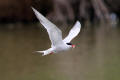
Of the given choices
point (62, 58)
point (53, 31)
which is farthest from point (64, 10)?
point (53, 31)

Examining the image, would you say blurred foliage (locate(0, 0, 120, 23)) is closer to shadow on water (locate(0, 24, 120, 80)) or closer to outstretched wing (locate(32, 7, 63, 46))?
shadow on water (locate(0, 24, 120, 80))

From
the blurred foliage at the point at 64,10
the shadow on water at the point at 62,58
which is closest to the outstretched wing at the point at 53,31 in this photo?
the shadow on water at the point at 62,58

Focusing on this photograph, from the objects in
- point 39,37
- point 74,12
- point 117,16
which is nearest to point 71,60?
point 39,37

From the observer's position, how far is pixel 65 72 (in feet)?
38.3

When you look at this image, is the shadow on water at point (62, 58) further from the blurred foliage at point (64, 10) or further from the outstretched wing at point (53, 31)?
the outstretched wing at point (53, 31)

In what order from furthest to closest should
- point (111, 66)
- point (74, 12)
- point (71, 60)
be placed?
point (74, 12) → point (71, 60) → point (111, 66)

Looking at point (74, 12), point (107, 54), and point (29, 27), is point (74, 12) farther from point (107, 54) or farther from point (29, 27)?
point (107, 54)

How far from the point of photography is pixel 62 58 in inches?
535

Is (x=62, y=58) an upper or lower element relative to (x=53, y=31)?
upper

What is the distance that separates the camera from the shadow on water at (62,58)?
37.8 ft

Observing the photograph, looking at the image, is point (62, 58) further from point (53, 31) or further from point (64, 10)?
point (53, 31)

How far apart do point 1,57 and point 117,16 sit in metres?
9.04

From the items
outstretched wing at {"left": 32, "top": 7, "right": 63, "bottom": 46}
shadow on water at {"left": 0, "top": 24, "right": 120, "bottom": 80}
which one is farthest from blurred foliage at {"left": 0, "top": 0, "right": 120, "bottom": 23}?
outstretched wing at {"left": 32, "top": 7, "right": 63, "bottom": 46}

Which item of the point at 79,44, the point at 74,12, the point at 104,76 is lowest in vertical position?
the point at 104,76
